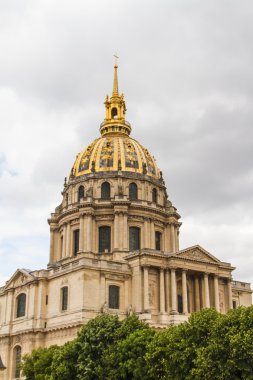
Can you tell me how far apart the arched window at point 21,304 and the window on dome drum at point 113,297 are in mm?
11747

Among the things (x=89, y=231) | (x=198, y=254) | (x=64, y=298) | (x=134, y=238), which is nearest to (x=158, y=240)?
(x=134, y=238)

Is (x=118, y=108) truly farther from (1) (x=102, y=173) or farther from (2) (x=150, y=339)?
(2) (x=150, y=339)

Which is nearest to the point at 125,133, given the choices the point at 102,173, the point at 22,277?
the point at 102,173

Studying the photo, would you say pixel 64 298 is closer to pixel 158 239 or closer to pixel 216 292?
pixel 216 292

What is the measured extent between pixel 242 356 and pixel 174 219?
4146 centimetres

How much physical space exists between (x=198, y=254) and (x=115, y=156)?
62.9 ft

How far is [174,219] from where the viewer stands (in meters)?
73.6

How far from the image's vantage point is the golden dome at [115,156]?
73875 mm

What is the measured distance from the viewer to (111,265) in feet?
194

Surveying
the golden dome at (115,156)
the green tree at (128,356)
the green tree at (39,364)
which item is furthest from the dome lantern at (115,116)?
the green tree at (128,356)

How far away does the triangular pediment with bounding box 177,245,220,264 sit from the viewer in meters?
61.5

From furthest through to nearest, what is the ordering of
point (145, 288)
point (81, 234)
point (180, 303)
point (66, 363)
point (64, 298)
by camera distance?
point (81, 234)
point (180, 303)
point (64, 298)
point (145, 288)
point (66, 363)

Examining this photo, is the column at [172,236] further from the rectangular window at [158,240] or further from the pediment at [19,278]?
the pediment at [19,278]

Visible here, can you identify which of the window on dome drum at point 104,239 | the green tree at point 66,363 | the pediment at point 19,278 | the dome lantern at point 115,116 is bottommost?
the green tree at point 66,363
